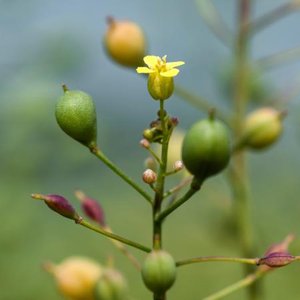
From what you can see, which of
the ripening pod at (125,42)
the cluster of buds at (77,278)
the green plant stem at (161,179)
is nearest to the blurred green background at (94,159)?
the ripening pod at (125,42)

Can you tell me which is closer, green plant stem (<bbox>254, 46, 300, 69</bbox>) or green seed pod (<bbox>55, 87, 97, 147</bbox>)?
green seed pod (<bbox>55, 87, 97, 147</bbox>)

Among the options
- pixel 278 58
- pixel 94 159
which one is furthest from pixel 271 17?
pixel 94 159

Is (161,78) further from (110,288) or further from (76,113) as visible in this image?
(110,288)

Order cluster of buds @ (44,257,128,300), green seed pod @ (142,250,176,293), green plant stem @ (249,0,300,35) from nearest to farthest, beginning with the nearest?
green seed pod @ (142,250,176,293) → cluster of buds @ (44,257,128,300) → green plant stem @ (249,0,300,35)

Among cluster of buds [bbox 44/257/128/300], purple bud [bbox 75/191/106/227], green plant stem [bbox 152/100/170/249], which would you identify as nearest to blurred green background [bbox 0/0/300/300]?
cluster of buds [bbox 44/257/128/300]

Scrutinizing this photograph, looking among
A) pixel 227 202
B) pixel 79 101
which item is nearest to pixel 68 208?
pixel 79 101

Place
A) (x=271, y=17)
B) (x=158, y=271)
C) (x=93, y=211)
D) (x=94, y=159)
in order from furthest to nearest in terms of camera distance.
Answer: (x=94, y=159) < (x=271, y=17) < (x=93, y=211) < (x=158, y=271)

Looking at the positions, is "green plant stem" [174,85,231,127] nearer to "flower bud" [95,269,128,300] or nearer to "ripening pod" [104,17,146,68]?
"ripening pod" [104,17,146,68]
